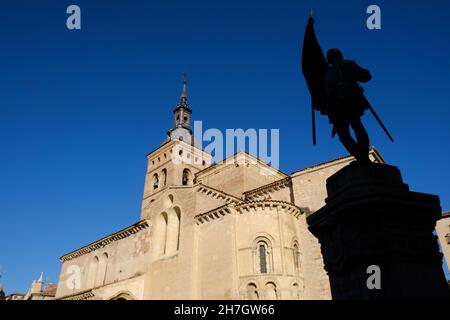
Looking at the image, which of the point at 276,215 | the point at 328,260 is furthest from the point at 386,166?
the point at 276,215

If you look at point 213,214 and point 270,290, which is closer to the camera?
point 270,290

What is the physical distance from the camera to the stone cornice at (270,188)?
2634cm

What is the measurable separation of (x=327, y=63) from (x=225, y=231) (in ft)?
59.5

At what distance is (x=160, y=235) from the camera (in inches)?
1134

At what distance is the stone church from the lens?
20.9 m

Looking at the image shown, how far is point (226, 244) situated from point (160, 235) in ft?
28.1

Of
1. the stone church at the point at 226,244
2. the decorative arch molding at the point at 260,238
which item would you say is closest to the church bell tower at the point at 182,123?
the stone church at the point at 226,244

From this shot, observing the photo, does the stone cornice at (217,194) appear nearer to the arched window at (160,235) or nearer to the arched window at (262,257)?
the arched window at (262,257)

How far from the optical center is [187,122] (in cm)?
5294

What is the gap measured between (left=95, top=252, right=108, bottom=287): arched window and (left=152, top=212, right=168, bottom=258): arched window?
840 cm

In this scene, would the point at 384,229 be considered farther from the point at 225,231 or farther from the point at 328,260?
the point at 225,231

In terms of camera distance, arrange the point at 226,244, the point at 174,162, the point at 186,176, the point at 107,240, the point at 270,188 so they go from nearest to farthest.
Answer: the point at 226,244 → the point at 270,188 → the point at 107,240 → the point at 174,162 → the point at 186,176

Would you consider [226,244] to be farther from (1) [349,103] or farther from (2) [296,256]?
(1) [349,103]

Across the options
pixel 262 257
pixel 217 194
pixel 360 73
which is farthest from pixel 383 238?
pixel 217 194
